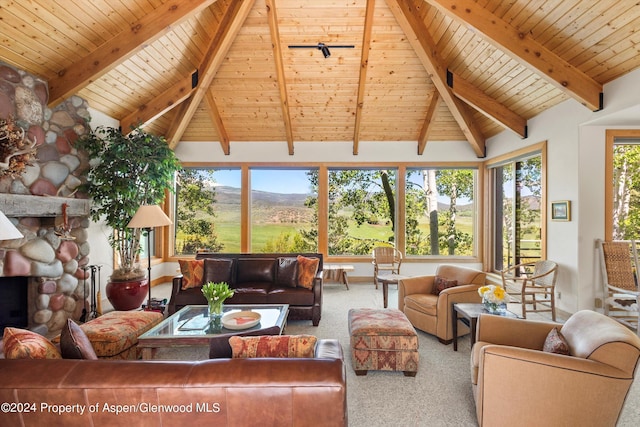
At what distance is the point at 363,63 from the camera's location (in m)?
5.02

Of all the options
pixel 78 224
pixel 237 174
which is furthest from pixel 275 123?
pixel 78 224

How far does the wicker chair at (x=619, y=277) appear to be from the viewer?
12.9ft

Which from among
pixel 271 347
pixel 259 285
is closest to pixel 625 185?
pixel 259 285

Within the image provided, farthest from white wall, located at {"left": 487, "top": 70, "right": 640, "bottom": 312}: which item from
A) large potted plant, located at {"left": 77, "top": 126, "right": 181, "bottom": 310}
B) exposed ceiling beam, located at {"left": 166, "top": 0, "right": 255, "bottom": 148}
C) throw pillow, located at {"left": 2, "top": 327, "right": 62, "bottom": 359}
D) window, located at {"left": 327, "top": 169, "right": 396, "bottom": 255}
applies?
large potted plant, located at {"left": 77, "top": 126, "right": 181, "bottom": 310}

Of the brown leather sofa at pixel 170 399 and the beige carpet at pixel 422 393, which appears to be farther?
the beige carpet at pixel 422 393

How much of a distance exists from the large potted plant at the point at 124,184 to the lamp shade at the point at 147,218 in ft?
1.48

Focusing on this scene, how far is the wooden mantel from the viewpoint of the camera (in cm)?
326

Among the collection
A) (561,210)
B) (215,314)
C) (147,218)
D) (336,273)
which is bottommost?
(336,273)

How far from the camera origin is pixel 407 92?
5.77 metres

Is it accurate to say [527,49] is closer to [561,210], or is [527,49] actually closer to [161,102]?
[561,210]

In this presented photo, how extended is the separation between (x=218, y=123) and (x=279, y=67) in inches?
73.4

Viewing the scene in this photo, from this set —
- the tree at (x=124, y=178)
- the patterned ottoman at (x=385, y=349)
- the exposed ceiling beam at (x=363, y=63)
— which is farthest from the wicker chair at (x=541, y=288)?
the tree at (x=124, y=178)

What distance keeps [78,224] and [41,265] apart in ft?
2.56

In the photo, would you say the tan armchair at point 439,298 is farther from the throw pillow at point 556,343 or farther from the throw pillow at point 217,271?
the throw pillow at point 217,271
